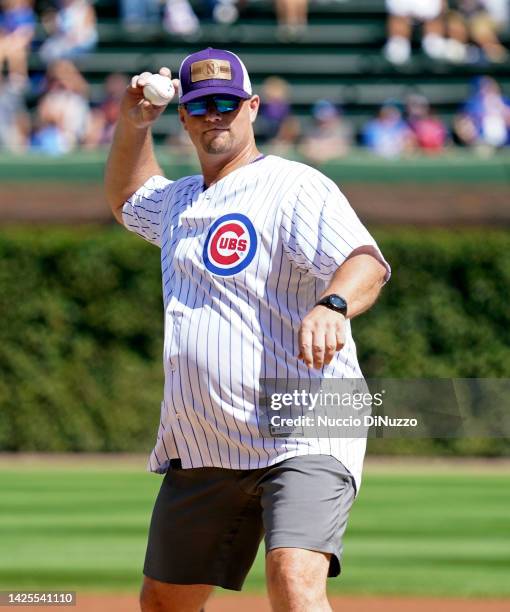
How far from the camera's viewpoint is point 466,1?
56.1ft

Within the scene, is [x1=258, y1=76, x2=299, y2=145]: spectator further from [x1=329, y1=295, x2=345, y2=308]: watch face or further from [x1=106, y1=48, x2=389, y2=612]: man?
[x1=329, y1=295, x2=345, y2=308]: watch face

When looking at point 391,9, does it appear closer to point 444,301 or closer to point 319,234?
point 444,301

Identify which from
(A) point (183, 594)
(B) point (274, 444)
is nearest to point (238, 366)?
(B) point (274, 444)

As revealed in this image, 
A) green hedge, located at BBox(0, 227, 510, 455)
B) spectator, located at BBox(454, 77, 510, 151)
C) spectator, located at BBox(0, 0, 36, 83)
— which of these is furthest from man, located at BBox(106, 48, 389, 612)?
spectator, located at BBox(0, 0, 36, 83)

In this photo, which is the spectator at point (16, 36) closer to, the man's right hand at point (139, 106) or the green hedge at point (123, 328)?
the green hedge at point (123, 328)

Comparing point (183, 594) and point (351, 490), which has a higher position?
point (351, 490)

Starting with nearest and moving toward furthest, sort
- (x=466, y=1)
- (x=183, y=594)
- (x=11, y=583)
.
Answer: (x=183, y=594), (x=11, y=583), (x=466, y=1)

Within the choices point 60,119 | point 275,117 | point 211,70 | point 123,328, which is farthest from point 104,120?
point 211,70

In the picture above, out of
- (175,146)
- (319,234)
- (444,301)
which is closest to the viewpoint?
(319,234)

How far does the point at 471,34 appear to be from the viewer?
56.4 feet

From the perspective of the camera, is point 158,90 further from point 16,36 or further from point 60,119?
point 16,36

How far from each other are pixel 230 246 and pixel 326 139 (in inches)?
440

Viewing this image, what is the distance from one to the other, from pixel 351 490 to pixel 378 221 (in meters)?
10.2

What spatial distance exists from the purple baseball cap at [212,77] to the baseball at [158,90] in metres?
0.28
